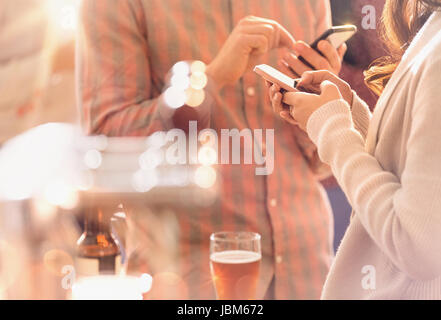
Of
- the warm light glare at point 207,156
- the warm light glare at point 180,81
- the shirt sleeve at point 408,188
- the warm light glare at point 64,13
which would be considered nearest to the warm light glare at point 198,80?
the warm light glare at point 180,81

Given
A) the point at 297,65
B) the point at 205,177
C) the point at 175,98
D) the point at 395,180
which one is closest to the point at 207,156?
the point at 205,177

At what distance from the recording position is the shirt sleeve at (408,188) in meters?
0.42

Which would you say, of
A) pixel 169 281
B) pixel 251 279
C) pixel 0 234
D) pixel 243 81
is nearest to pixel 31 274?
pixel 0 234

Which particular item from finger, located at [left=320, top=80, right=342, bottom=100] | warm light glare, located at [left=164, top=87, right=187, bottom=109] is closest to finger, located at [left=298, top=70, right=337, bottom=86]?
finger, located at [left=320, top=80, right=342, bottom=100]

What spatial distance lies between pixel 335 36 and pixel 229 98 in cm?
23

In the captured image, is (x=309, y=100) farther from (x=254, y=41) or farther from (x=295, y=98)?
(x=254, y=41)

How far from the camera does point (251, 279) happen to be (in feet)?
1.93

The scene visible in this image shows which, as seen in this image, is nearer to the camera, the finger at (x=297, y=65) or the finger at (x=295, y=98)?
the finger at (x=295, y=98)

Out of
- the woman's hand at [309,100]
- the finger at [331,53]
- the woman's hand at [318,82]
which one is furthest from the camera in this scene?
the finger at [331,53]

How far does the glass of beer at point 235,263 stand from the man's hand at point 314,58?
1.17 ft

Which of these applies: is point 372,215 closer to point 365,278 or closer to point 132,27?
point 365,278

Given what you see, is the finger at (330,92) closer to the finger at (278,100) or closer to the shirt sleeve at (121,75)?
the finger at (278,100)

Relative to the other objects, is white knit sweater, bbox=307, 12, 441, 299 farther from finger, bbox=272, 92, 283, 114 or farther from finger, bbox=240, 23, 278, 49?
finger, bbox=240, 23, 278, 49

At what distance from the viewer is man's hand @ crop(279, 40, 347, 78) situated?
2.57ft
